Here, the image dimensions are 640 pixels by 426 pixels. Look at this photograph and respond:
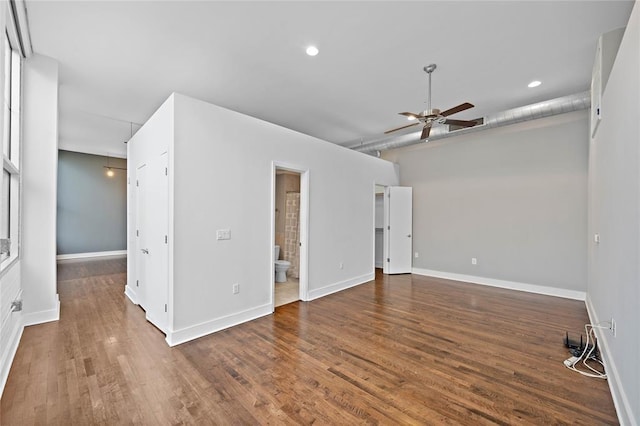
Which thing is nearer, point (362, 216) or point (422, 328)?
point (422, 328)

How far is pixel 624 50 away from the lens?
87.4 inches

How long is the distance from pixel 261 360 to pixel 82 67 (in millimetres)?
4150

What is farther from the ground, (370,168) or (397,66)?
(397,66)

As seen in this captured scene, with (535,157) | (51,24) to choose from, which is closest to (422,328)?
(535,157)

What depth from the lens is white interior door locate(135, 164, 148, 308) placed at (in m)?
4.00

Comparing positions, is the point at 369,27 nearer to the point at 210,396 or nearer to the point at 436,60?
the point at 436,60

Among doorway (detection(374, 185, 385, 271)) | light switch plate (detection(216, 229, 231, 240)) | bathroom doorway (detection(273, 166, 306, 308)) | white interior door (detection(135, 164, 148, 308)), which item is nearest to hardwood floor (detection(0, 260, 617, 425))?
white interior door (detection(135, 164, 148, 308))

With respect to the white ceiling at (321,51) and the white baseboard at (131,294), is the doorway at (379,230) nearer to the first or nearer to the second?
the white ceiling at (321,51)

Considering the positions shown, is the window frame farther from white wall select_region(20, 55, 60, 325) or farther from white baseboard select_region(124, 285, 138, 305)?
white baseboard select_region(124, 285, 138, 305)

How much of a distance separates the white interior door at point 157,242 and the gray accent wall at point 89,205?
6333mm

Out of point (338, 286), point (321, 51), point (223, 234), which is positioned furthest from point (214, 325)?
point (321, 51)

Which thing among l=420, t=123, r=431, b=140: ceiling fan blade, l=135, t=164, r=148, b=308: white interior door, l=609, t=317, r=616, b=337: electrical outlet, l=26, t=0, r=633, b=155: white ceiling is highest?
l=26, t=0, r=633, b=155: white ceiling

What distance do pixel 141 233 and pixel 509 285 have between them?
6.33m

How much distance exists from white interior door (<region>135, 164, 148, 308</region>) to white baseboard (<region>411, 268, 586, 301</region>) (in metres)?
5.38
